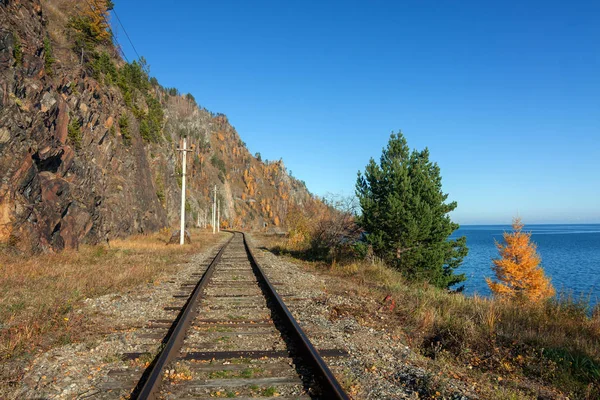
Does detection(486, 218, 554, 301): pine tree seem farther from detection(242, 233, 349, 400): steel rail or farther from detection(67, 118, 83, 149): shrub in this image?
detection(67, 118, 83, 149): shrub

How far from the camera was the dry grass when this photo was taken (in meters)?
5.56

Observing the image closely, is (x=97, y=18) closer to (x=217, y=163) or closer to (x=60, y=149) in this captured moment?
(x=60, y=149)

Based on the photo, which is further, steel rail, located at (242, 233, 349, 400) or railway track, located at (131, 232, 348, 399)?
railway track, located at (131, 232, 348, 399)

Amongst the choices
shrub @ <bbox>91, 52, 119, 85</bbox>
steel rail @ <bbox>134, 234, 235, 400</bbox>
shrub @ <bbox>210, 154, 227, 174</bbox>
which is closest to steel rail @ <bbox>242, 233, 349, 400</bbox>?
steel rail @ <bbox>134, 234, 235, 400</bbox>

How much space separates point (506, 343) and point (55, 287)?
9.28 m

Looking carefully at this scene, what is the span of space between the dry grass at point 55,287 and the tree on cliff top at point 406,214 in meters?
8.67

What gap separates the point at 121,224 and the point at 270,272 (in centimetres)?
1634

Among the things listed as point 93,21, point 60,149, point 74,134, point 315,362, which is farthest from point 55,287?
point 93,21

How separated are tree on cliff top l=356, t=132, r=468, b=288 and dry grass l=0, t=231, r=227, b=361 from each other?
8675mm

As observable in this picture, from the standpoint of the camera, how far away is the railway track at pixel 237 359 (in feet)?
13.0

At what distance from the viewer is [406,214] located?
54.2 feet

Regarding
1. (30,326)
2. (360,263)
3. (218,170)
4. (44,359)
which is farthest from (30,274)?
(218,170)

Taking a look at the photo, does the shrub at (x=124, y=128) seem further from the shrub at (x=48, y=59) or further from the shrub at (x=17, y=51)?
the shrub at (x=17, y=51)

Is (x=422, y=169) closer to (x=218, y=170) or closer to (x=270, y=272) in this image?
(x=270, y=272)
